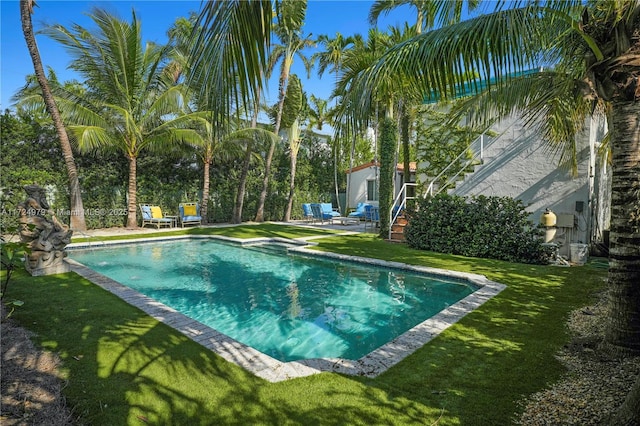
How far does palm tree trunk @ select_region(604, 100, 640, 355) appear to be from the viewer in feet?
12.0

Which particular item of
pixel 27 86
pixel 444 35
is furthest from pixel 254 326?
pixel 27 86

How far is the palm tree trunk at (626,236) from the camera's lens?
12.0 feet

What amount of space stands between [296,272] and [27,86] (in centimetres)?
1539

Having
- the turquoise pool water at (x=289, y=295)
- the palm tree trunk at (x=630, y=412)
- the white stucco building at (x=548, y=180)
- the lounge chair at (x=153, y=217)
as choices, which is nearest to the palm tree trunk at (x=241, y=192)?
the lounge chair at (x=153, y=217)

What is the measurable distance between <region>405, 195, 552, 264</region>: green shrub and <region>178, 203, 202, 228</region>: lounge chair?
1111 cm

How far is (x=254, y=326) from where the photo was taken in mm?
6172

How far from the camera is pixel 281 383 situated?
11.2 feet

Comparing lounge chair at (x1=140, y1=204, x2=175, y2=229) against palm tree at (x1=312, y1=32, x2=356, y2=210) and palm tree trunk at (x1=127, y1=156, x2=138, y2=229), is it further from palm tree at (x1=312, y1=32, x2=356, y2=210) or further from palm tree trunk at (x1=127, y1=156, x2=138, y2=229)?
palm tree at (x1=312, y1=32, x2=356, y2=210)

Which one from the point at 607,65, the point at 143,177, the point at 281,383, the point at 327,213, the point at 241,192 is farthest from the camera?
the point at 327,213

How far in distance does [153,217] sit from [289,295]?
11.5m

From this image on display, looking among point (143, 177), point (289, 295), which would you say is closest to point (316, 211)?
point (143, 177)

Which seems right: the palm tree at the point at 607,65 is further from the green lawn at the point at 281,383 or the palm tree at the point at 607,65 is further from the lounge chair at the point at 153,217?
the lounge chair at the point at 153,217

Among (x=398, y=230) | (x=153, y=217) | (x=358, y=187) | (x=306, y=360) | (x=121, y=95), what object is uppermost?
(x=121, y=95)

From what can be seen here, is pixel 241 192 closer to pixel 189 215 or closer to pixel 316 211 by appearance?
pixel 189 215
